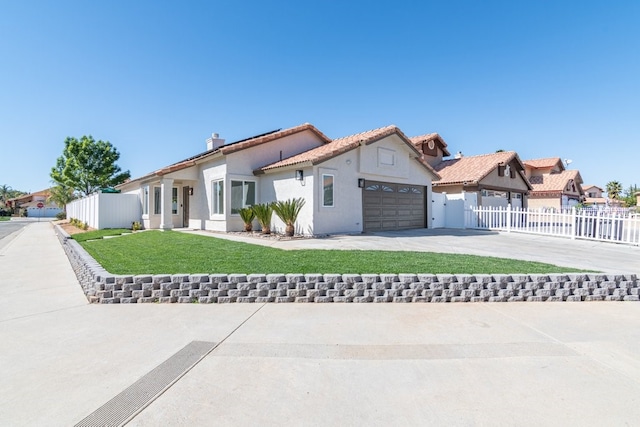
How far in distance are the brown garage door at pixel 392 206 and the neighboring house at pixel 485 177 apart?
Result: 4928mm

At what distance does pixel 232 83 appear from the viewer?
60.3 feet

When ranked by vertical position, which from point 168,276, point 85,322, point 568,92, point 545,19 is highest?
point 545,19

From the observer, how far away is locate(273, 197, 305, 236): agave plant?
13.8 meters

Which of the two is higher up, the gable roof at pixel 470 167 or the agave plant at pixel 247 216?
the gable roof at pixel 470 167

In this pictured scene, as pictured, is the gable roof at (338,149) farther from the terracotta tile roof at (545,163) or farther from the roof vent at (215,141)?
the terracotta tile roof at (545,163)

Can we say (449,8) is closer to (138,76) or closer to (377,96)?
(377,96)

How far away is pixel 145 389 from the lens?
2.99 metres

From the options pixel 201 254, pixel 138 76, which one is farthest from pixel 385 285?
pixel 138 76

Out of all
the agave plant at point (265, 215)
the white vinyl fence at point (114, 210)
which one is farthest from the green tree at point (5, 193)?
the agave plant at point (265, 215)

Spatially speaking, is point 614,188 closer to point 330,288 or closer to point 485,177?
point 485,177

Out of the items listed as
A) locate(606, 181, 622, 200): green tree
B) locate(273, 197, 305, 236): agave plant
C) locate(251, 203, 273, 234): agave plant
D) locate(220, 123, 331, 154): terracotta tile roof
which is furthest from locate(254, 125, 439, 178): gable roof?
locate(606, 181, 622, 200): green tree

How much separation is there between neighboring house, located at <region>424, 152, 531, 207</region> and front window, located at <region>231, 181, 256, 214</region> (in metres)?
13.1

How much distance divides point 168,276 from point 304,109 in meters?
17.3

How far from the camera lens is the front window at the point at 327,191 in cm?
1412
